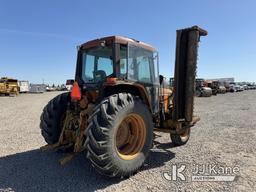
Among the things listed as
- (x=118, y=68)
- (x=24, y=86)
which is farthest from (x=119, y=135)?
(x=24, y=86)

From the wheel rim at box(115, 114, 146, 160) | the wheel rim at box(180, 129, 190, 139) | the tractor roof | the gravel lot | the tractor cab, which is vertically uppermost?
the tractor roof

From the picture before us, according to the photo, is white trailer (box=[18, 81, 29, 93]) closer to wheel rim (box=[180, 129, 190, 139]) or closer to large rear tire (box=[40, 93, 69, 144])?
large rear tire (box=[40, 93, 69, 144])

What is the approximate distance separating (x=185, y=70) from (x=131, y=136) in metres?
2.11

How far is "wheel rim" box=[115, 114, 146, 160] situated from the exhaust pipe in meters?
1.37

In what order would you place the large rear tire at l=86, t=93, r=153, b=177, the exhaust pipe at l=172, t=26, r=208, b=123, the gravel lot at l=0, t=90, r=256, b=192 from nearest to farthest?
1. the large rear tire at l=86, t=93, r=153, b=177
2. the gravel lot at l=0, t=90, r=256, b=192
3. the exhaust pipe at l=172, t=26, r=208, b=123

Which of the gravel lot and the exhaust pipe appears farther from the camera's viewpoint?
the exhaust pipe

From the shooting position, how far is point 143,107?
4992 millimetres

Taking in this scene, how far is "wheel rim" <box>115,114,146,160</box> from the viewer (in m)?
5.01

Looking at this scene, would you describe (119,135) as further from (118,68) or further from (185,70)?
(185,70)

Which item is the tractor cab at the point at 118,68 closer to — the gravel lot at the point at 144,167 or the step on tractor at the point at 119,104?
the step on tractor at the point at 119,104

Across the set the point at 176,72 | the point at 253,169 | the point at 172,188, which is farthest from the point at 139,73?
the point at 253,169

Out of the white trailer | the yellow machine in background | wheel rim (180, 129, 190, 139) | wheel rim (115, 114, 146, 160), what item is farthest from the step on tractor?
the white trailer

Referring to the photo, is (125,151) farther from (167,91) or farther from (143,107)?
(167,91)

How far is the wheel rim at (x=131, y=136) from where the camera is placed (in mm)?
5008
